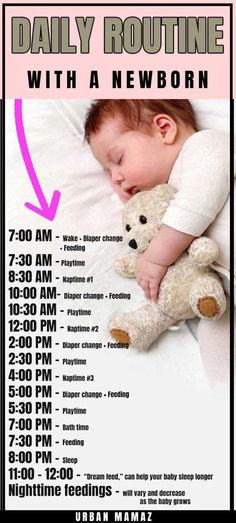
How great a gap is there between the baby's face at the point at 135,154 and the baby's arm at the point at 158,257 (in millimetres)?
106

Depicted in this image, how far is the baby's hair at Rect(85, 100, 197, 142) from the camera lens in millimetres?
1387

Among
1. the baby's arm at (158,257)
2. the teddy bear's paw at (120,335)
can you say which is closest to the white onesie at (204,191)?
the baby's arm at (158,257)

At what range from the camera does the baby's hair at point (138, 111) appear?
4.55ft

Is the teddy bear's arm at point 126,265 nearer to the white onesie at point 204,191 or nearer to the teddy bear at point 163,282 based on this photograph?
the teddy bear at point 163,282

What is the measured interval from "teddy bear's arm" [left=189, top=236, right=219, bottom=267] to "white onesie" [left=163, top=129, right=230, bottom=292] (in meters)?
0.02

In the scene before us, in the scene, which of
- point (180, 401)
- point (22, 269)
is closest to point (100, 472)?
point (180, 401)

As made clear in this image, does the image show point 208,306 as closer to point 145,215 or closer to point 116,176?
point 145,215

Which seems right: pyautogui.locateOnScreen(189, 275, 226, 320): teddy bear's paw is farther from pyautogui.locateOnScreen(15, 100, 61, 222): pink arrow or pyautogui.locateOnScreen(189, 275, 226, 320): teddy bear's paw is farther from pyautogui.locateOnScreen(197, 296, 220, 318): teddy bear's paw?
pyautogui.locateOnScreen(15, 100, 61, 222): pink arrow

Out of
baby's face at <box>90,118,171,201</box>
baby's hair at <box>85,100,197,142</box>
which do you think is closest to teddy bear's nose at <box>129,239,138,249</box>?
baby's face at <box>90,118,171,201</box>

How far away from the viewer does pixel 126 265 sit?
140 centimetres

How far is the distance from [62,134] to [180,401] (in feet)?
1.83

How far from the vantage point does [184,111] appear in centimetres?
141

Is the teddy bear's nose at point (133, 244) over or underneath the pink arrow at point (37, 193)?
underneath

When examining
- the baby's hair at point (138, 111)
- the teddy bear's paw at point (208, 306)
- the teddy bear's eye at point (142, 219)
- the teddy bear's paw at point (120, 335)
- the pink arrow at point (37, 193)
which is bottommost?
the teddy bear's paw at point (120, 335)
